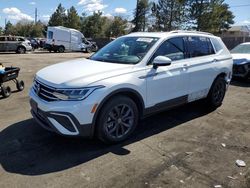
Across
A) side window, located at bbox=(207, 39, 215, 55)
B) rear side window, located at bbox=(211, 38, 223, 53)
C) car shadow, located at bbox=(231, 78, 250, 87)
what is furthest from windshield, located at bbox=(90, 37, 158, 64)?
car shadow, located at bbox=(231, 78, 250, 87)

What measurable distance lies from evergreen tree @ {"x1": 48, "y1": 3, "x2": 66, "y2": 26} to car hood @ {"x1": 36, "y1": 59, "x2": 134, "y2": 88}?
71.3m

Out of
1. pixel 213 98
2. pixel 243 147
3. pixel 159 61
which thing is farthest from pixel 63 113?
pixel 213 98

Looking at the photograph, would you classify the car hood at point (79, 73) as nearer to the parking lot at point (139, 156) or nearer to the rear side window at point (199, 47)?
the parking lot at point (139, 156)

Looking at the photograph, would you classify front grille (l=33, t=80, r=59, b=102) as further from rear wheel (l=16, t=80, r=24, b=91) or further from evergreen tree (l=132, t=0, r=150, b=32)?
evergreen tree (l=132, t=0, r=150, b=32)

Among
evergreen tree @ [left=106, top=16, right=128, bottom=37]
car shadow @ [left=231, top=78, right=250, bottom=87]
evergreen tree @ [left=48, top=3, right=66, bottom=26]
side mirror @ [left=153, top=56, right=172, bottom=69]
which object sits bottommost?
car shadow @ [left=231, top=78, right=250, bottom=87]

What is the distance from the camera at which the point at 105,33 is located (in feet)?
221

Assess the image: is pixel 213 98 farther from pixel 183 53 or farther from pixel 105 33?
pixel 105 33

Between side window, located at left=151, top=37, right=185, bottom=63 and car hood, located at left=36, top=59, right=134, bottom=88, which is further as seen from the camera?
side window, located at left=151, top=37, right=185, bottom=63

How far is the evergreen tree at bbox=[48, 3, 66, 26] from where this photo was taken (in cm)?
7362

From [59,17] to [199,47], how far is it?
7181 centimetres

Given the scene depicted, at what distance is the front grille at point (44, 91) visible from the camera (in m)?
4.55

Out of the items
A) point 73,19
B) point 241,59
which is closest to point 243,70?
point 241,59

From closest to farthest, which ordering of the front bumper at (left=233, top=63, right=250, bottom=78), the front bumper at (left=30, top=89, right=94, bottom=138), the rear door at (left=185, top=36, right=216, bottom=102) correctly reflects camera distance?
the front bumper at (left=30, top=89, right=94, bottom=138)
the rear door at (left=185, top=36, right=216, bottom=102)
the front bumper at (left=233, top=63, right=250, bottom=78)

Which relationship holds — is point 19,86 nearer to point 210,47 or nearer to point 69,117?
point 69,117
